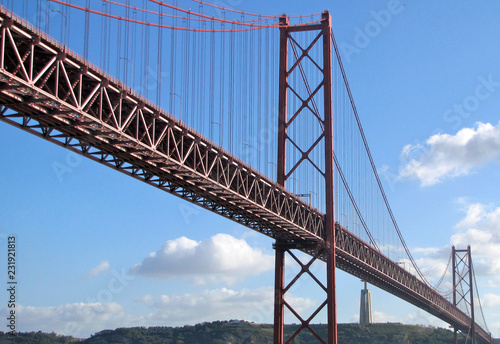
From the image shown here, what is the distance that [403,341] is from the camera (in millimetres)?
180125

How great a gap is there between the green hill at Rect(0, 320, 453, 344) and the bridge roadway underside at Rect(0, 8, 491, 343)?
12057 cm

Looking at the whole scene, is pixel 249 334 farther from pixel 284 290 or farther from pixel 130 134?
pixel 130 134

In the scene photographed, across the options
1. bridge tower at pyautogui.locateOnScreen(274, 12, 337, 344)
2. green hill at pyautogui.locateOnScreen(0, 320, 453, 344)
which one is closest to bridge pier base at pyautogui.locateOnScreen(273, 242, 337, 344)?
bridge tower at pyautogui.locateOnScreen(274, 12, 337, 344)

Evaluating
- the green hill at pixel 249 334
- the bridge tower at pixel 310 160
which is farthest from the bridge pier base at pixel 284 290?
the green hill at pixel 249 334

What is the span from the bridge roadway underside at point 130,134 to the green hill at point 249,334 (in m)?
121

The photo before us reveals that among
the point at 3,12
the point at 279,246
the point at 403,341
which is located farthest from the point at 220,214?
the point at 403,341

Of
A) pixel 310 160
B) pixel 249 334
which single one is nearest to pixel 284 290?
pixel 310 160

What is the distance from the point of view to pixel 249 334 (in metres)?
178

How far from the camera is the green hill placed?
167 meters

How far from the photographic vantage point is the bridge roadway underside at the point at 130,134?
2541 centimetres

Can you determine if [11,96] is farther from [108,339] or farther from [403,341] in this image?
[403,341]

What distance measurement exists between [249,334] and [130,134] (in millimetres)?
151231

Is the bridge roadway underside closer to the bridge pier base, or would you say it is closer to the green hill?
the bridge pier base

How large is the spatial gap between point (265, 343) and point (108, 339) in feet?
110
